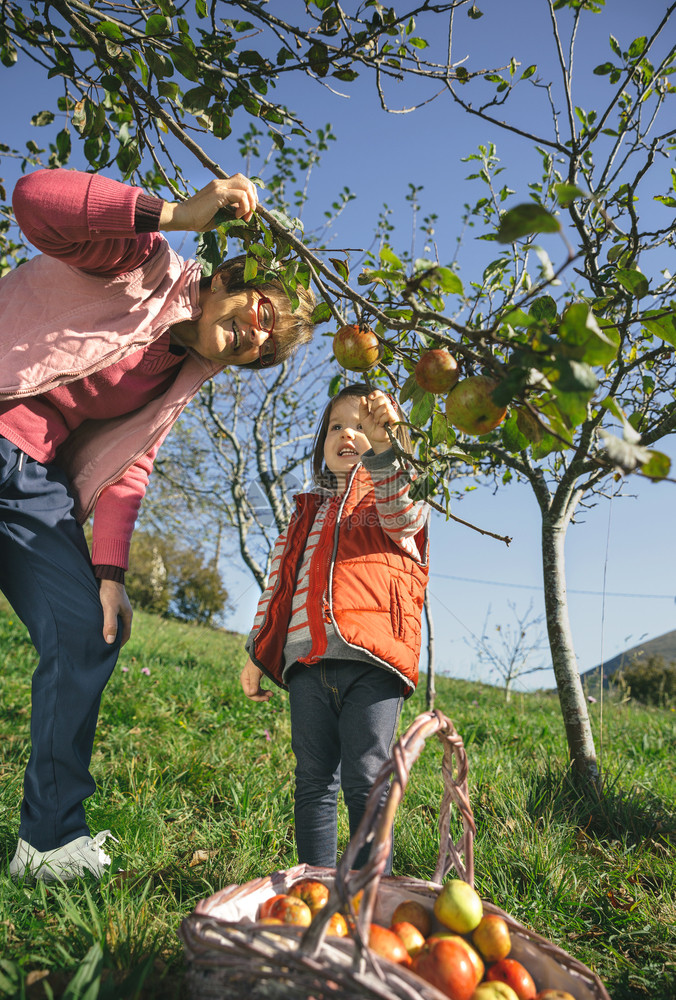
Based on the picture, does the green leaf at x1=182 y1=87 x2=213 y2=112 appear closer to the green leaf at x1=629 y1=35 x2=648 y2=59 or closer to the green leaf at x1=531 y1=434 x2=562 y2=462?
the green leaf at x1=531 y1=434 x2=562 y2=462

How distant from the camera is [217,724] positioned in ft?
10.7

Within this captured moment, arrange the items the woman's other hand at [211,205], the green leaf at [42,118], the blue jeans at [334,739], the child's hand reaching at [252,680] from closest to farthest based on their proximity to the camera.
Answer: the woman's other hand at [211,205]
the blue jeans at [334,739]
the child's hand reaching at [252,680]
the green leaf at [42,118]

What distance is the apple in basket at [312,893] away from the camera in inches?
45.3

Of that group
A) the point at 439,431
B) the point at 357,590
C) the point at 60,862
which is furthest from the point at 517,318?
the point at 60,862

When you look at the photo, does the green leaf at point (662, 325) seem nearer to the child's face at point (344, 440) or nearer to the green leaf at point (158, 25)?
the child's face at point (344, 440)

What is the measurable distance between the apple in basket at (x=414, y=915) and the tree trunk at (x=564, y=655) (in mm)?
1523

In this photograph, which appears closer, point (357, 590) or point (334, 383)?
point (334, 383)

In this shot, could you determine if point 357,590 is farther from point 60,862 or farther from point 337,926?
point 60,862

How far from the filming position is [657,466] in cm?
76

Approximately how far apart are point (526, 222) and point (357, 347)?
48 cm

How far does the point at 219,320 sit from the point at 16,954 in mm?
1482

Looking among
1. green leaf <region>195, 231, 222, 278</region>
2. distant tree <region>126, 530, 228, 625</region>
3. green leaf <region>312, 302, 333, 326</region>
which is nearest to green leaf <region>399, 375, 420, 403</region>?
green leaf <region>312, 302, 333, 326</region>

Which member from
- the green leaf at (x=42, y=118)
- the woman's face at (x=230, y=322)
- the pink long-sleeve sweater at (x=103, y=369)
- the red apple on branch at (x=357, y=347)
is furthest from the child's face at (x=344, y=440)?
the green leaf at (x=42, y=118)

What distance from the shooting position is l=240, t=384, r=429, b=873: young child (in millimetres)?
1621
